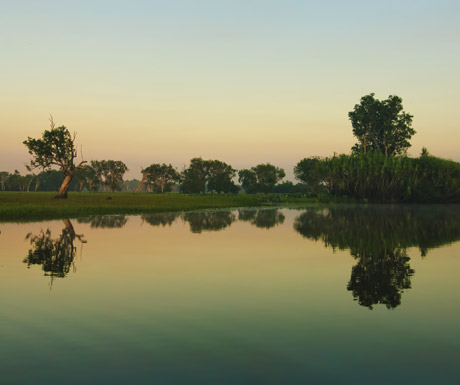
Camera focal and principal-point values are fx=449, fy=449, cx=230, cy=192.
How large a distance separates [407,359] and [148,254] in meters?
14.9

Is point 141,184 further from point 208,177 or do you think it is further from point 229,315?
point 229,315

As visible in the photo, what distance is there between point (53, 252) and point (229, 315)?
13.3 m

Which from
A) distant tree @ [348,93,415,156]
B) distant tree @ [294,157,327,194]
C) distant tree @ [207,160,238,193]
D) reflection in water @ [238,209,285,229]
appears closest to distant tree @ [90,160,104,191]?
distant tree @ [207,160,238,193]

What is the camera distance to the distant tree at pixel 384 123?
115125mm

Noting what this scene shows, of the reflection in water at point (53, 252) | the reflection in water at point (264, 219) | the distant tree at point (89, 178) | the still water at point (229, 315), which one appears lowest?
the reflection in water at point (53, 252)

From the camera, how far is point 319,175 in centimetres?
10250

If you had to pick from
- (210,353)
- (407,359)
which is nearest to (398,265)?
(407,359)

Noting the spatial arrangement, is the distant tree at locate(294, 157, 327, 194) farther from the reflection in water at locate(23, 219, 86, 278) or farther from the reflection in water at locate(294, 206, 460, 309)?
the reflection in water at locate(23, 219, 86, 278)

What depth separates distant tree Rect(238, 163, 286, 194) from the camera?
183500 mm

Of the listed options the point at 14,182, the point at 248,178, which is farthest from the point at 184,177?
the point at 14,182

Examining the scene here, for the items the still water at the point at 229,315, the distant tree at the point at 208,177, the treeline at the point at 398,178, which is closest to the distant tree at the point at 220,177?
the distant tree at the point at 208,177

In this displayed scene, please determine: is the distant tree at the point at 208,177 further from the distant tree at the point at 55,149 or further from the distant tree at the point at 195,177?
the distant tree at the point at 55,149

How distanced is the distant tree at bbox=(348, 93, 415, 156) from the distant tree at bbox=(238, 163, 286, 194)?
67.0 m

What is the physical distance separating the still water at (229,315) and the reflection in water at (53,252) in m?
0.17
